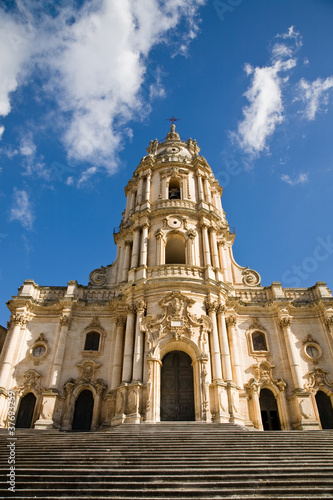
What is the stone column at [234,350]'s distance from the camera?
22.4 meters

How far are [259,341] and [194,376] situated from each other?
6.86 meters

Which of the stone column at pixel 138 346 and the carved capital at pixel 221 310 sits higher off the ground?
the carved capital at pixel 221 310

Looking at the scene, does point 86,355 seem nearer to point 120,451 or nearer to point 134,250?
point 134,250

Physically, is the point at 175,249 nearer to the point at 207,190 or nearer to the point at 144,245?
the point at 144,245

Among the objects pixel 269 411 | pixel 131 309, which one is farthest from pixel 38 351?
pixel 269 411

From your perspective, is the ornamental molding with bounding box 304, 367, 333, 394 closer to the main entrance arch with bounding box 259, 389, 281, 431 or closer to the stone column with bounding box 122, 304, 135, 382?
the main entrance arch with bounding box 259, 389, 281, 431

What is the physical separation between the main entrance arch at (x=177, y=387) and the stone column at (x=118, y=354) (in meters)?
3.15

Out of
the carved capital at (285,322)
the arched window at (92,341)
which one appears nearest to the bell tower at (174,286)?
the arched window at (92,341)

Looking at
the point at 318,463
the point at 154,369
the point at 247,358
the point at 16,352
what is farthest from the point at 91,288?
the point at 318,463

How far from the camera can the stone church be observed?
814 inches

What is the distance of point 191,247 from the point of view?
26.4 m

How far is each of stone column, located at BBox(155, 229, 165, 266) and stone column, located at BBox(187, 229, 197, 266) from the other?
79.0 inches

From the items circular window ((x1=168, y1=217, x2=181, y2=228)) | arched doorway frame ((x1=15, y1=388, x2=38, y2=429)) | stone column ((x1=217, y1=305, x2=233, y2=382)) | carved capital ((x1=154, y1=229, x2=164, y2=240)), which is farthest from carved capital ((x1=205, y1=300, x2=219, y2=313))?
arched doorway frame ((x1=15, y1=388, x2=38, y2=429))

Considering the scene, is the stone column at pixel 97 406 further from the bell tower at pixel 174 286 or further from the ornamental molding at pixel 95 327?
the ornamental molding at pixel 95 327
